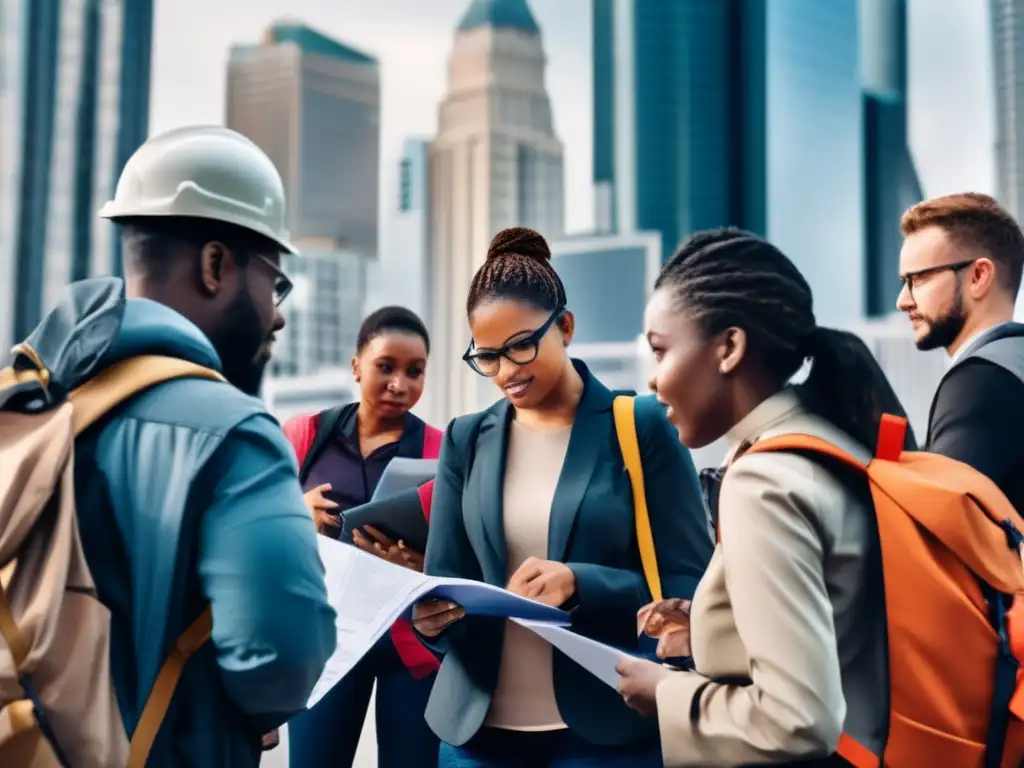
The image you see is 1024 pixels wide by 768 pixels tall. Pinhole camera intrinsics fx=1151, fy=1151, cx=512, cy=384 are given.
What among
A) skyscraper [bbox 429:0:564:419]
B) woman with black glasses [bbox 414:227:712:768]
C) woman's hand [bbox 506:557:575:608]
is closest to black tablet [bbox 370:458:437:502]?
woman with black glasses [bbox 414:227:712:768]

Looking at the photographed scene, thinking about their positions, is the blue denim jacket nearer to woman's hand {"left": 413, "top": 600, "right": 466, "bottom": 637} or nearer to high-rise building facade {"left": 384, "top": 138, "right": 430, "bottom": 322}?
woman's hand {"left": 413, "top": 600, "right": 466, "bottom": 637}

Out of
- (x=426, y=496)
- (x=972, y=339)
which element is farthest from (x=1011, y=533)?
(x=426, y=496)

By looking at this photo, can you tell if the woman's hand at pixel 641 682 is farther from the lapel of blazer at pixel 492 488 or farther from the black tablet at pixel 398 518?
the black tablet at pixel 398 518

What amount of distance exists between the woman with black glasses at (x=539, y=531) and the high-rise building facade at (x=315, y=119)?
97.7 m

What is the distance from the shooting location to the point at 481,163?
89562 mm

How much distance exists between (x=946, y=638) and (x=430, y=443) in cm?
224

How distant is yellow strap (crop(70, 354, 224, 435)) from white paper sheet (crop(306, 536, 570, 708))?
1.98 feet

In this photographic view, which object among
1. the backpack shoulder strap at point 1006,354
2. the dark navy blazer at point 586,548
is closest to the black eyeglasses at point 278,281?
the dark navy blazer at point 586,548

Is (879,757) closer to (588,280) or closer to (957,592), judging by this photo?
(957,592)

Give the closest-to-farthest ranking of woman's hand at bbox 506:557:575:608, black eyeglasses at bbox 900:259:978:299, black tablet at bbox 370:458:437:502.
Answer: woman's hand at bbox 506:557:575:608 → black eyeglasses at bbox 900:259:978:299 → black tablet at bbox 370:458:437:502

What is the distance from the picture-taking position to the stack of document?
78.1 inches

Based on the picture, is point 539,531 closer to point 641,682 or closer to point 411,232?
point 641,682

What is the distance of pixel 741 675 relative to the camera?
61.0 inches

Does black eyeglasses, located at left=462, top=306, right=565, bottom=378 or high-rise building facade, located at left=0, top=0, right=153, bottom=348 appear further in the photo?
high-rise building facade, located at left=0, top=0, right=153, bottom=348
